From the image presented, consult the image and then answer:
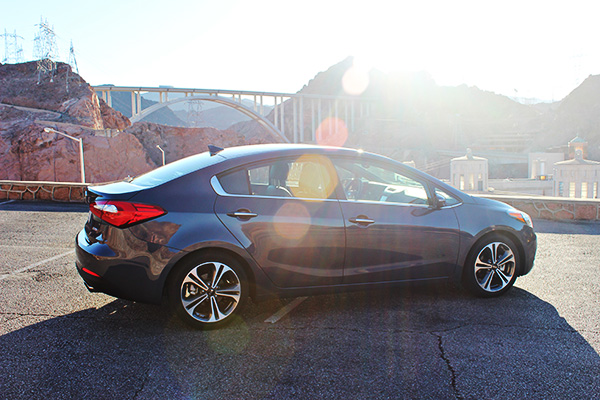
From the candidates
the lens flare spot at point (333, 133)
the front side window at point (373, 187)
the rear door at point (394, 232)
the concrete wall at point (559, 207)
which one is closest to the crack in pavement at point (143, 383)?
the rear door at point (394, 232)

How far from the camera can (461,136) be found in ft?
332

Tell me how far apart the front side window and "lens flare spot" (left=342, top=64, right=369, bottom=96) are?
16020 cm

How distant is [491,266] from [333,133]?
105m

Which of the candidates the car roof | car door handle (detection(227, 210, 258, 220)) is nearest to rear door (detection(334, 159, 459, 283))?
the car roof

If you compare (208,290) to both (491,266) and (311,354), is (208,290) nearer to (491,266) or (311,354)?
(311,354)

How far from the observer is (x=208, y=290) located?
334 centimetres

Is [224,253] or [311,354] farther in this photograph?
[224,253]

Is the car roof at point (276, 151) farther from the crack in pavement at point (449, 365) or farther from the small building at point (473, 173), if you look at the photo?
the small building at point (473, 173)

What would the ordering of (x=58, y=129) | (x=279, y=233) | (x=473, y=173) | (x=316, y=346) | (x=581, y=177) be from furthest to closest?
(x=473, y=173) < (x=58, y=129) < (x=581, y=177) < (x=279, y=233) < (x=316, y=346)

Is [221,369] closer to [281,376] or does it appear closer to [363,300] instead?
[281,376]

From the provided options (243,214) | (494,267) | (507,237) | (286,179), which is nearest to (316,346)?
(243,214)

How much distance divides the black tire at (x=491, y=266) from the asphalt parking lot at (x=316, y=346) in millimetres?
116

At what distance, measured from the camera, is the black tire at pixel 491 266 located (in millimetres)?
4113

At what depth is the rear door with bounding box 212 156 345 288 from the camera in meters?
3.40
